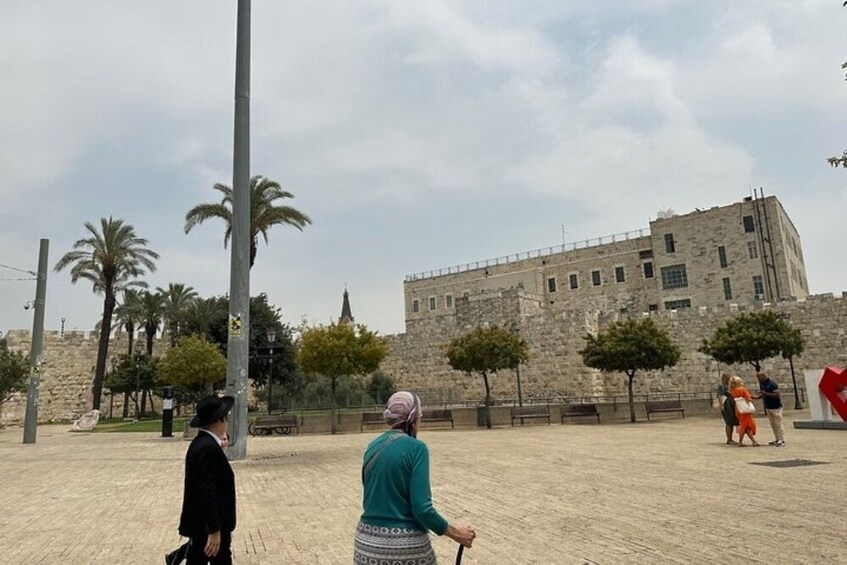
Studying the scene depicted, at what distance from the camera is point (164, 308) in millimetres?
42031

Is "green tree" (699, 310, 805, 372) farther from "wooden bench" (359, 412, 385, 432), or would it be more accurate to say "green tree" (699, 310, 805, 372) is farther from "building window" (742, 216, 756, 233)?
"building window" (742, 216, 756, 233)

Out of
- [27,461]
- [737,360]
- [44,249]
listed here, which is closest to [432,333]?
[737,360]

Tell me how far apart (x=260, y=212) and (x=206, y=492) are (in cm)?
2316

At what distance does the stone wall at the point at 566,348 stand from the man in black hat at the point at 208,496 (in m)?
31.9

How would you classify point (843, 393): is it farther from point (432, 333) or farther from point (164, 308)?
point (164, 308)

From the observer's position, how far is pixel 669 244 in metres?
48.1

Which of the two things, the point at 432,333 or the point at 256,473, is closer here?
the point at 256,473

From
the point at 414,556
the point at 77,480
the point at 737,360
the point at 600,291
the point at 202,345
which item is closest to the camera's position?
the point at 414,556

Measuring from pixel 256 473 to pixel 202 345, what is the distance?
1646 cm

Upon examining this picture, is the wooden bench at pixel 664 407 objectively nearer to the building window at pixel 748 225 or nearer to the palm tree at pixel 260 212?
the palm tree at pixel 260 212

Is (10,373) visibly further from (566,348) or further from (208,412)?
(208,412)

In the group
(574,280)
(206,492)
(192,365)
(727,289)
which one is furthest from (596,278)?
(206,492)

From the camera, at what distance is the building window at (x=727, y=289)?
4441 cm

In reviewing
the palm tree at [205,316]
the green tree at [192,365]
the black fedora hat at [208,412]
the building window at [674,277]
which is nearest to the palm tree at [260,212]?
the green tree at [192,365]
